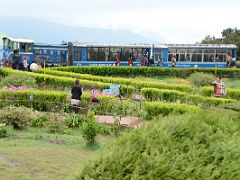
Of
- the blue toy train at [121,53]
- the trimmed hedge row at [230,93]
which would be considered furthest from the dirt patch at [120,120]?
the blue toy train at [121,53]

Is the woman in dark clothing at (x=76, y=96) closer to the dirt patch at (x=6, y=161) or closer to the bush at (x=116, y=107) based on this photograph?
the bush at (x=116, y=107)

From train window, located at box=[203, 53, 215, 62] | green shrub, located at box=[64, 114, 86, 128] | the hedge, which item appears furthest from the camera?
train window, located at box=[203, 53, 215, 62]

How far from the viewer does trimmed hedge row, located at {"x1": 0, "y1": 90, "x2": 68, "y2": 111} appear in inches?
695

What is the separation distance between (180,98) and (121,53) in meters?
22.8

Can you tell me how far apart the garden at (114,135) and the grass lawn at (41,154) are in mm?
18

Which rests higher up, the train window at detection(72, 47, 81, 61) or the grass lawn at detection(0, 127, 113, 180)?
the train window at detection(72, 47, 81, 61)

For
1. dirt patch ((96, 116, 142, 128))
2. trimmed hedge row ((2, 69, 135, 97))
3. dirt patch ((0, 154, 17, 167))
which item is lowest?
dirt patch ((96, 116, 142, 128))

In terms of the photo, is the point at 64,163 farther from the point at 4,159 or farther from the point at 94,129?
the point at 94,129

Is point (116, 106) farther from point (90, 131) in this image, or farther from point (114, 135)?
point (90, 131)

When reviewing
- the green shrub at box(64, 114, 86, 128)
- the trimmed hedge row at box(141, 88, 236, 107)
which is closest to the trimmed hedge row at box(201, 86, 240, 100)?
the trimmed hedge row at box(141, 88, 236, 107)

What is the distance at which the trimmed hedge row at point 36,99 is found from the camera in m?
17.6

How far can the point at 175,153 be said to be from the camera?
4355 millimetres

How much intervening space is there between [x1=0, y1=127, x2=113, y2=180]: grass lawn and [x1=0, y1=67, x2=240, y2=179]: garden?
18mm

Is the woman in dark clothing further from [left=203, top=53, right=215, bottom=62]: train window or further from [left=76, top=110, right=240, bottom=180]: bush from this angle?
[left=203, top=53, right=215, bottom=62]: train window
